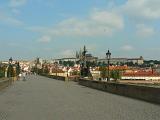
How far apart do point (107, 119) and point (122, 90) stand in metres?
20.4

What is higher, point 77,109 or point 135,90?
point 135,90

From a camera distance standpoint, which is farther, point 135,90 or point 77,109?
point 135,90

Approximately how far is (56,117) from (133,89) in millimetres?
16082

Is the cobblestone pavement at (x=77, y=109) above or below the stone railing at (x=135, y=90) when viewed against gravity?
below

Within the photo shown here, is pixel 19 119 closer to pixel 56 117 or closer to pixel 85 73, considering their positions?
pixel 56 117

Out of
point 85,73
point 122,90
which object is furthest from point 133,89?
point 85,73

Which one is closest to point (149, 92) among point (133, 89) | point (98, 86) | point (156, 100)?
point (156, 100)

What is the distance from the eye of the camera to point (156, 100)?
86.1ft

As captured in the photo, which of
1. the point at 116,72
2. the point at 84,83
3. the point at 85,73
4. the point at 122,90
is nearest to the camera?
the point at 122,90

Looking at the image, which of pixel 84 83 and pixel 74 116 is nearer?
pixel 74 116

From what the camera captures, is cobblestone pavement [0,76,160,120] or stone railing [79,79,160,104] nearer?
cobblestone pavement [0,76,160,120]

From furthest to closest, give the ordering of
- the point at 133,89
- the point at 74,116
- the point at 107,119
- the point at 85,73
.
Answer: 1. the point at 85,73
2. the point at 133,89
3. the point at 74,116
4. the point at 107,119

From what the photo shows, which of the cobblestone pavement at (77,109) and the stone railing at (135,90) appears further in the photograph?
the stone railing at (135,90)

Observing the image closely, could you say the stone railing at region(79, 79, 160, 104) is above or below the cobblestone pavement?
above
